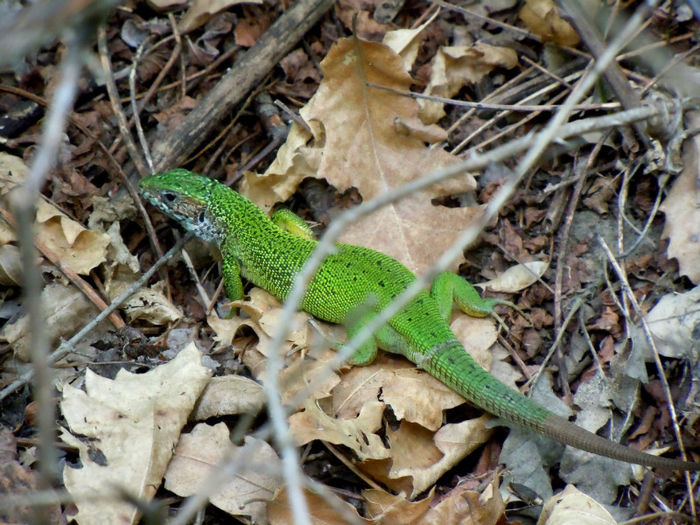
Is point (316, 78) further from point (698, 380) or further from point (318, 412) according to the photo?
point (698, 380)

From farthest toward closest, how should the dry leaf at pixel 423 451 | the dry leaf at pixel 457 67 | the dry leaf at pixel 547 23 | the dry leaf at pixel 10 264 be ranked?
the dry leaf at pixel 457 67 < the dry leaf at pixel 547 23 < the dry leaf at pixel 10 264 < the dry leaf at pixel 423 451

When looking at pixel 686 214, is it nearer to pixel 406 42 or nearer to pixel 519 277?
pixel 519 277

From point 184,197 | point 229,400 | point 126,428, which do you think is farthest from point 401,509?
point 184,197

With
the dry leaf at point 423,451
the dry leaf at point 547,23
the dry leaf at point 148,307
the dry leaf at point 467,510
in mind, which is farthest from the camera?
the dry leaf at point 547,23

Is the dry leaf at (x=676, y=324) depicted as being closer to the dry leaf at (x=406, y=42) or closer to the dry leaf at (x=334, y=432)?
the dry leaf at (x=334, y=432)

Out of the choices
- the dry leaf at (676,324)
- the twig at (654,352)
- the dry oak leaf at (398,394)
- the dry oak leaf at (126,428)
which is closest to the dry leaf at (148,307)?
the dry oak leaf at (126,428)

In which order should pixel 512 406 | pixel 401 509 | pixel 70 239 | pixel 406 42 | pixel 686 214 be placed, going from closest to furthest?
1. pixel 401 509
2. pixel 512 406
3. pixel 686 214
4. pixel 70 239
5. pixel 406 42

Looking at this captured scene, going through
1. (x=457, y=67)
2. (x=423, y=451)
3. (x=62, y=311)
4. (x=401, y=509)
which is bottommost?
(x=423, y=451)

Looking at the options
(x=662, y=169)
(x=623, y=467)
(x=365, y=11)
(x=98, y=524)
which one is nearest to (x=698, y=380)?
(x=623, y=467)
